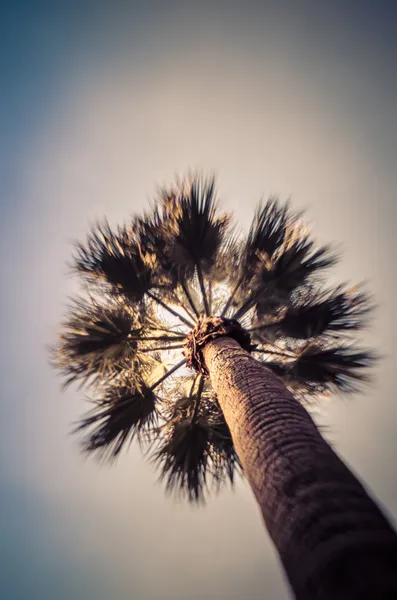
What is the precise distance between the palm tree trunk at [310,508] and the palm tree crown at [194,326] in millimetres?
2495

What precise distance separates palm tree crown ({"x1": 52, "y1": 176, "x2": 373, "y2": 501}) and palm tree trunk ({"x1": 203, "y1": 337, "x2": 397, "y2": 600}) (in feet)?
8.19

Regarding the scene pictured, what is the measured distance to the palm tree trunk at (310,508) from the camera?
111cm

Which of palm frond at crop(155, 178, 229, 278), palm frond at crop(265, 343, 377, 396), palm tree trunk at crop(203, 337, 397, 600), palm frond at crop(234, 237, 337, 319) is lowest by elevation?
palm tree trunk at crop(203, 337, 397, 600)

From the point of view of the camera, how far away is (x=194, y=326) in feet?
15.9

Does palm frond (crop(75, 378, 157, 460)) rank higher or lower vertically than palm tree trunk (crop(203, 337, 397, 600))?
higher

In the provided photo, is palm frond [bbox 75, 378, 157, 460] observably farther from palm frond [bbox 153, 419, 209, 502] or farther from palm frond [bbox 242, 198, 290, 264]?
palm frond [bbox 242, 198, 290, 264]

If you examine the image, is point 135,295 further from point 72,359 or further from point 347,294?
point 347,294

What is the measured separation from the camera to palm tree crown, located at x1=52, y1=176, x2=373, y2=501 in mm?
4703

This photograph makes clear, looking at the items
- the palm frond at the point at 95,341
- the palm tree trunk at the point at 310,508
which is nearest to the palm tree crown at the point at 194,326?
the palm frond at the point at 95,341

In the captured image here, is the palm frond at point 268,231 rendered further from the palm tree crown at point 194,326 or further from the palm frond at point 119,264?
the palm frond at point 119,264

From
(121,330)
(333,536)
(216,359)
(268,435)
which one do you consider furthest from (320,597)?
(121,330)

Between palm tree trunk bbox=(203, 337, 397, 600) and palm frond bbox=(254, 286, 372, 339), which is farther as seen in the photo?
palm frond bbox=(254, 286, 372, 339)

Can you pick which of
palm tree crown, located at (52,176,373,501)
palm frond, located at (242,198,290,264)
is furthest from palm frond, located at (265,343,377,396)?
palm frond, located at (242,198,290,264)

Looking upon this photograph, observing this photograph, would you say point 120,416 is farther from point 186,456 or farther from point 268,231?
point 268,231
